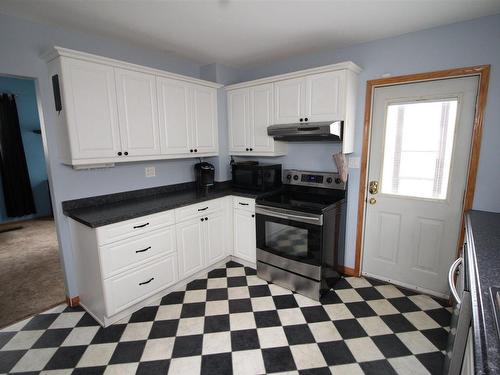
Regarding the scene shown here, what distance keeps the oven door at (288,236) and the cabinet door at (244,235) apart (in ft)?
0.54

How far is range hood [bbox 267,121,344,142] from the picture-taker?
8.01 feet

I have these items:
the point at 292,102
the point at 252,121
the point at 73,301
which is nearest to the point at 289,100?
the point at 292,102

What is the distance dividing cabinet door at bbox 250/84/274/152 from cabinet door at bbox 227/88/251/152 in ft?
0.25

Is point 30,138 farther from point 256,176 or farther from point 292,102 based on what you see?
point 292,102

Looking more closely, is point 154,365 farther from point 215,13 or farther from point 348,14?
point 348,14

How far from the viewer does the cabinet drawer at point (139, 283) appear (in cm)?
210

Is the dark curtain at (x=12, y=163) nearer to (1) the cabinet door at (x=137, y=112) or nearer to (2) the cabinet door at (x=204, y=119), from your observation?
(1) the cabinet door at (x=137, y=112)

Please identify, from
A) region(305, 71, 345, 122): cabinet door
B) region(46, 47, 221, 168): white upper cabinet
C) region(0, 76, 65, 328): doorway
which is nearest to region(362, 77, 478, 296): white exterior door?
region(305, 71, 345, 122): cabinet door

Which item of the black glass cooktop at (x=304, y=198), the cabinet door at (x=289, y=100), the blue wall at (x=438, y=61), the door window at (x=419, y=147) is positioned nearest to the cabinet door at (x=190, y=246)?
the black glass cooktop at (x=304, y=198)

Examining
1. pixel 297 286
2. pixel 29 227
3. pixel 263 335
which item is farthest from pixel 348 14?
pixel 29 227

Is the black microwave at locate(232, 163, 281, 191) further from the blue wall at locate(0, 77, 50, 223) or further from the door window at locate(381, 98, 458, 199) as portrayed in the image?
the blue wall at locate(0, 77, 50, 223)

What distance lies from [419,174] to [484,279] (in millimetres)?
1522

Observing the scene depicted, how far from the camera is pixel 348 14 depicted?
199 centimetres

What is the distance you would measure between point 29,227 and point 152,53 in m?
3.98
